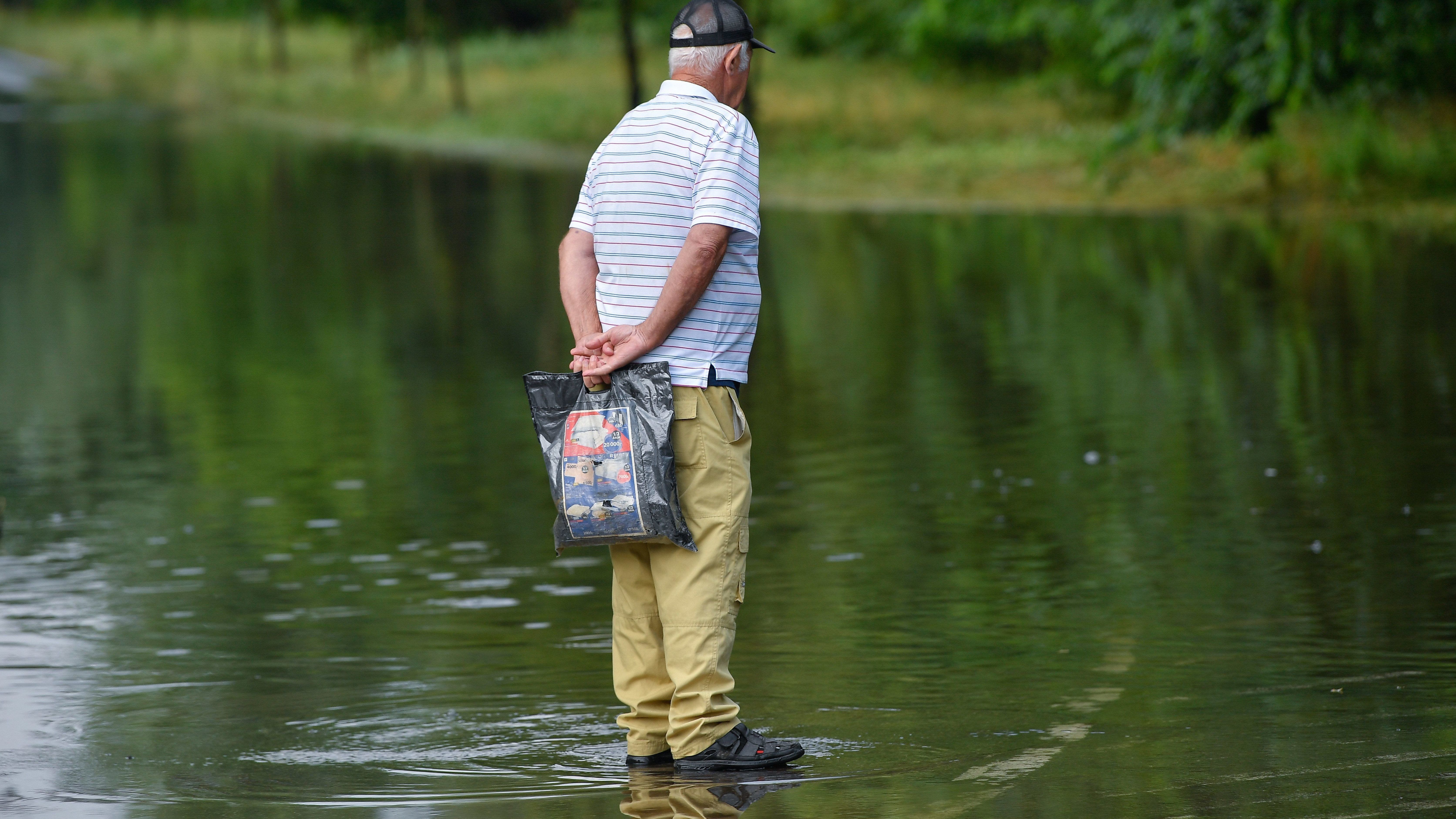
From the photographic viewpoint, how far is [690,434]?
470cm

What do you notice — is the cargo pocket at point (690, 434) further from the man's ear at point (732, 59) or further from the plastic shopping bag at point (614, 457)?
the man's ear at point (732, 59)

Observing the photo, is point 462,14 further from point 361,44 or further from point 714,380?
point 714,380

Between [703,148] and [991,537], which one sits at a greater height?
[703,148]

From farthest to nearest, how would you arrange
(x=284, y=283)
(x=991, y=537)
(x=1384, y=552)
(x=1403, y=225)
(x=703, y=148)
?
(x=1403, y=225), (x=284, y=283), (x=991, y=537), (x=1384, y=552), (x=703, y=148)

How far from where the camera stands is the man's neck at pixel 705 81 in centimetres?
476

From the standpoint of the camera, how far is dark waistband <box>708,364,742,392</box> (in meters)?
4.72

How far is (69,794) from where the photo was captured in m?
4.80

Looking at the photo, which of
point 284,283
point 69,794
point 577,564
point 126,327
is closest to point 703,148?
point 69,794

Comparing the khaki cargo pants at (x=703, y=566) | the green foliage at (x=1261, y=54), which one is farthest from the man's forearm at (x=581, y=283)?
the green foliage at (x=1261, y=54)

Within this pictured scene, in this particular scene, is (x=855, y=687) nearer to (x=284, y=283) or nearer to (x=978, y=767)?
(x=978, y=767)

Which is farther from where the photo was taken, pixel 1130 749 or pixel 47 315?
pixel 47 315

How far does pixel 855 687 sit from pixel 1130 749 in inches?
36.7

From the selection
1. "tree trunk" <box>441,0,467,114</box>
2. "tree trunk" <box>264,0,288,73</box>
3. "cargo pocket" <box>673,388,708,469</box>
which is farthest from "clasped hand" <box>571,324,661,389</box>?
"tree trunk" <box>264,0,288,73</box>

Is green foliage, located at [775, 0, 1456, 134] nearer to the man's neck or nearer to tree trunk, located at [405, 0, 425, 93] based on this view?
the man's neck
